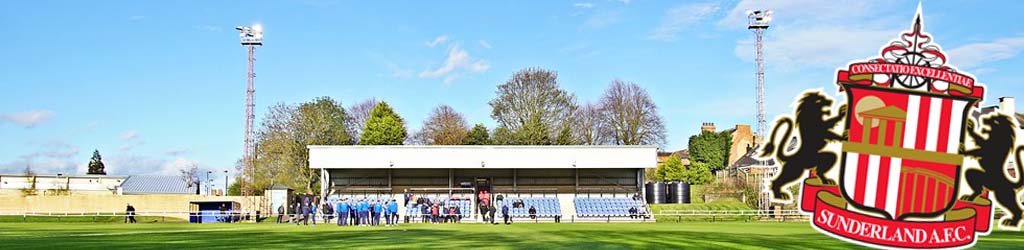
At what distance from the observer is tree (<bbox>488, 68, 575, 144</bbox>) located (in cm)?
7775

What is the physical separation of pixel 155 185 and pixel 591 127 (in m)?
50.2

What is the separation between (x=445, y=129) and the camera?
8500 cm

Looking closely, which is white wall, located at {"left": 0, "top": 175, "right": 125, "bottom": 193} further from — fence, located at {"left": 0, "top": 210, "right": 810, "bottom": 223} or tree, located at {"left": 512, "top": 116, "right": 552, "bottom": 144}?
fence, located at {"left": 0, "top": 210, "right": 810, "bottom": 223}

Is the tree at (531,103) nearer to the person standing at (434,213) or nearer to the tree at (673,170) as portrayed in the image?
the tree at (673,170)

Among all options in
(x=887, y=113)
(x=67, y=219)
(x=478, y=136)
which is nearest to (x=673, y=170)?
(x=478, y=136)

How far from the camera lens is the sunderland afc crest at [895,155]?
1095 cm

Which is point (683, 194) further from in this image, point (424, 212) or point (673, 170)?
point (424, 212)

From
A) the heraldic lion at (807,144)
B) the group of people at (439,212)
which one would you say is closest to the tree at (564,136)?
the group of people at (439,212)

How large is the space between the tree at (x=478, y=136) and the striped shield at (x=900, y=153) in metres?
69.4

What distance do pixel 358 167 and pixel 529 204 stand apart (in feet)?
34.6

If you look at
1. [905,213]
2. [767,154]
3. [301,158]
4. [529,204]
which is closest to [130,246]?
[767,154]

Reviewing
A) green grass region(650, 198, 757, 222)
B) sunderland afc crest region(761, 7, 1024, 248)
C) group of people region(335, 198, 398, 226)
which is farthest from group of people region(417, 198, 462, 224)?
sunderland afc crest region(761, 7, 1024, 248)

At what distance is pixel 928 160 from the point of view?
11000mm

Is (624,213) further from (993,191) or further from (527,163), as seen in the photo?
(993,191)
